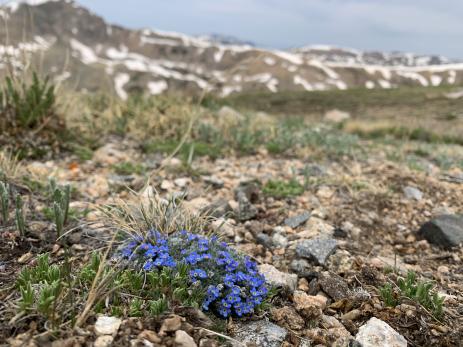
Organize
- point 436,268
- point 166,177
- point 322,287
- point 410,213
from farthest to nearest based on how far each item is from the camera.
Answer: point 166,177 < point 410,213 < point 436,268 < point 322,287

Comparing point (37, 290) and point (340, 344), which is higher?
point (37, 290)

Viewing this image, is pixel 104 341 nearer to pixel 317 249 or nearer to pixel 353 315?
pixel 353 315

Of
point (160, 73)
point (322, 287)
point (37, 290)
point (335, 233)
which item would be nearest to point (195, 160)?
point (335, 233)

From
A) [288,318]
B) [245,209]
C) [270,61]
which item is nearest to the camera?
[288,318]

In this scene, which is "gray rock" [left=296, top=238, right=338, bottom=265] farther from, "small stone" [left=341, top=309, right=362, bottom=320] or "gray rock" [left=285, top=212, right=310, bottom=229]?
"small stone" [left=341, top=309, right=362, bottom=320]

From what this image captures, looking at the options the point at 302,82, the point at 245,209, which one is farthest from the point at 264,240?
the point at 302,82

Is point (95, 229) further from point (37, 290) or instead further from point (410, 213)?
point (410, 213)
